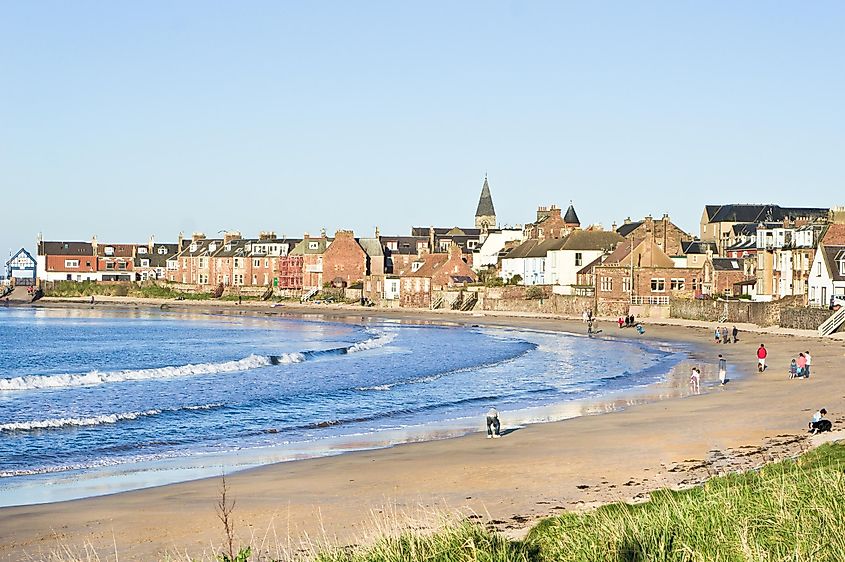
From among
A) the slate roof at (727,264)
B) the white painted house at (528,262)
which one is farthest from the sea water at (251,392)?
the white painted house at (528,262)

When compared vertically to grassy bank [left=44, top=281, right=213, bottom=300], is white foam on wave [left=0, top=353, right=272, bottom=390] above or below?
below

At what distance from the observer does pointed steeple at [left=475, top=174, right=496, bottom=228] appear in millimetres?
163413

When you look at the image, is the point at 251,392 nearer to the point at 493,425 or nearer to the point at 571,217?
the point at 493,425

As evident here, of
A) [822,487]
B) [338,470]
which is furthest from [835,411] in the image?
[822,487]

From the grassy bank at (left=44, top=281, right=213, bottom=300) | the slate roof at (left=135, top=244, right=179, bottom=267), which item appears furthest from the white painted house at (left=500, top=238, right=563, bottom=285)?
the slate roof at (left=135, top=244, right=179, bottom=267)

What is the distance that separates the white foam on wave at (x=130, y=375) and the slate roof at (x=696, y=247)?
50900mm

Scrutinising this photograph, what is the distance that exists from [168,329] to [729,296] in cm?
4541

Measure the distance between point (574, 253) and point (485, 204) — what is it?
71281mm

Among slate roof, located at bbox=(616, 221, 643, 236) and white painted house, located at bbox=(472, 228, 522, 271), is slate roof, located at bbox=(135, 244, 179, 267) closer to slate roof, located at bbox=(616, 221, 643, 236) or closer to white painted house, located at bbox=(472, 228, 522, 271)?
white painted house, located at bbox=(472, 228, 522, 271)

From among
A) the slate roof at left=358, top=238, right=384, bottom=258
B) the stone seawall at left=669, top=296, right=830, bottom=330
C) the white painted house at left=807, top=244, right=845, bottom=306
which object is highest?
the slate roof at left=358, top=238, right=384, bottom=258

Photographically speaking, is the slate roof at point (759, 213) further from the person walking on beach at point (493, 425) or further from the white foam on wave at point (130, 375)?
the person walking on beach at point (493, 425)

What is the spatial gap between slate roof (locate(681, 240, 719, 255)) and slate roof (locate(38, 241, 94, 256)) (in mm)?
91077

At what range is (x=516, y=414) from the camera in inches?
1216

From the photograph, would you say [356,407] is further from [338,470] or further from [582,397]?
[338,470]
